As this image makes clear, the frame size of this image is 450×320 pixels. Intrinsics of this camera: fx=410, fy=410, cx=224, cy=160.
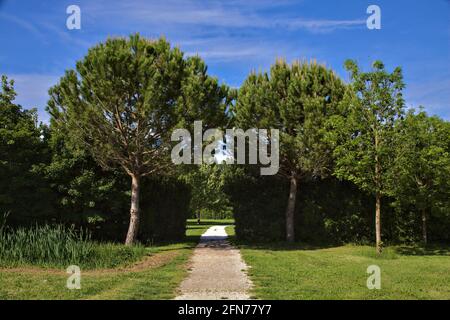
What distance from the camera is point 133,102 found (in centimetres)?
1625

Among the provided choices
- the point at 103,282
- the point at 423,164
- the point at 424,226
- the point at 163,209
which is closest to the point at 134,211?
the point at 163,209

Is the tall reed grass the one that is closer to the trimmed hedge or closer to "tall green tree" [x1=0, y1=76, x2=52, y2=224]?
"tall green tree" [x1=0, y1=76, x2=52, y2=224]

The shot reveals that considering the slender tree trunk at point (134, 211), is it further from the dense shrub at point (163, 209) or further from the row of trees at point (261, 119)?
the dense shrub at point (163, 209)

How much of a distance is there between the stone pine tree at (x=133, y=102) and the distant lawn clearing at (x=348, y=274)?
18.8 ft

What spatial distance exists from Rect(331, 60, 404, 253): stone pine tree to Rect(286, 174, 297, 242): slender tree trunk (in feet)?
11.5

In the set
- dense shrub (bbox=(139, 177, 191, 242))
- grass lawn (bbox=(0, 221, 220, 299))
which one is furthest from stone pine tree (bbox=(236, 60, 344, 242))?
grass lawn (bbox=(0, 221, 220, 299))

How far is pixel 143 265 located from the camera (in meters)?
12.1

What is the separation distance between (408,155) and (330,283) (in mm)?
7858

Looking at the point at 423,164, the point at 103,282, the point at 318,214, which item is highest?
the point at 423,164

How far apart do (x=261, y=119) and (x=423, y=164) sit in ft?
22.0

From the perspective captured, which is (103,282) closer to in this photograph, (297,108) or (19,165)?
(19,165)

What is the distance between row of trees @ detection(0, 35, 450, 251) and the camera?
15289mm
